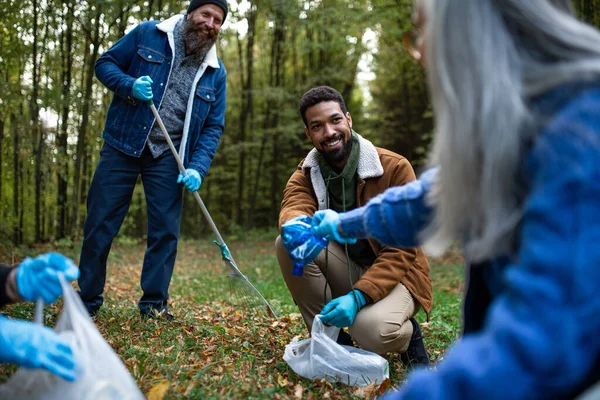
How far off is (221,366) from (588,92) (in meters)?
2.25

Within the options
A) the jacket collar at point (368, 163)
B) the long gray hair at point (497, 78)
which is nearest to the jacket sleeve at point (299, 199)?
the jacket collar at point (368, 163)

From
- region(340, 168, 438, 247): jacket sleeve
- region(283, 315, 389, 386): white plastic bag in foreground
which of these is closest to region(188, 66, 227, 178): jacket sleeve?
region(283, 315, 389, 386): white plastic bag in foreground

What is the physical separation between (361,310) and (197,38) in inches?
97.6

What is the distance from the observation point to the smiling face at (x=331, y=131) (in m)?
3.19

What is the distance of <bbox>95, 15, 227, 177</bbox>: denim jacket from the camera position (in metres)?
3.75

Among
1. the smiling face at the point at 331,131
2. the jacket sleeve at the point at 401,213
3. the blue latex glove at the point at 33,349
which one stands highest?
the smiling face at the point at 331,131

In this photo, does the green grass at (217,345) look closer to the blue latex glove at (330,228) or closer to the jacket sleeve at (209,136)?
the blue latex glove at (330,228)

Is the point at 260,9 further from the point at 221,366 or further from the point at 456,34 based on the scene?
the point at 456,34

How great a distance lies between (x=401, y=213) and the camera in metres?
1.72

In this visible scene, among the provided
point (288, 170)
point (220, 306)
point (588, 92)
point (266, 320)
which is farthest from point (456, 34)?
point (288, 170)

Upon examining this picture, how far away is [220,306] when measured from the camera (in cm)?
505

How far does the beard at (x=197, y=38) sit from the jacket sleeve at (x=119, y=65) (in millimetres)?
362

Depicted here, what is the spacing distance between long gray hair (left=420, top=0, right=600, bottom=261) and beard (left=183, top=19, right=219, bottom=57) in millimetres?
3014

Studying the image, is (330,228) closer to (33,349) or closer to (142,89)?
(33,349)
